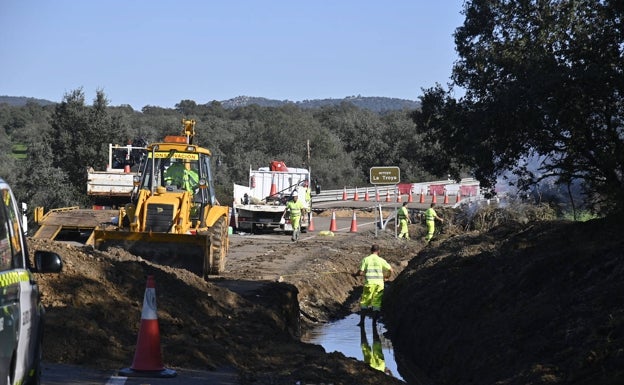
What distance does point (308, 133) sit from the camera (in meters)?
88.4

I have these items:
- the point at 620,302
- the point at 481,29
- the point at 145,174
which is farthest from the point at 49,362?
the point at 481,29

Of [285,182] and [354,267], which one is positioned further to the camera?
[285,182]

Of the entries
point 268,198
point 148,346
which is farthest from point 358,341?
point 268,198

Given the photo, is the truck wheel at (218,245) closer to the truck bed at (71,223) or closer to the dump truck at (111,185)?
the truck bed at (71,223)

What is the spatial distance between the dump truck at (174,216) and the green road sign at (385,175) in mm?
13091

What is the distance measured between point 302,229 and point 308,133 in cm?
4979

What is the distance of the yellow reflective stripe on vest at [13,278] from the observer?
21.7 feet

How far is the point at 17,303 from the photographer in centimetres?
691

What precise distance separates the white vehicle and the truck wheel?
40.0ft

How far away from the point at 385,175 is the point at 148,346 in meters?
24.2

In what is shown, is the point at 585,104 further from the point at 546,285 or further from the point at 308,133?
the point at 308,133

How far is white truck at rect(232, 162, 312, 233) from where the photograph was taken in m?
37.0

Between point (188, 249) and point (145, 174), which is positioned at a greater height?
point (145, 174)

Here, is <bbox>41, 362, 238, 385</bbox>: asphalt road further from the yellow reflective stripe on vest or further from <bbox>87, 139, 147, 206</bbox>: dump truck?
<bbox>87, 139, 147, 206</bbox>: dump truck
